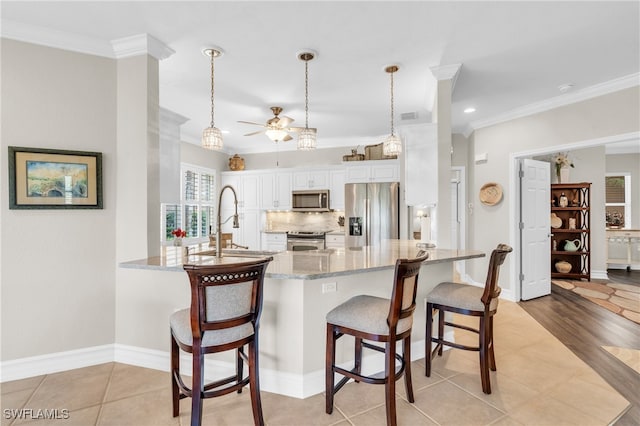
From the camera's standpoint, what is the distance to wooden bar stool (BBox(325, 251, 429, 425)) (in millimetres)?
1717

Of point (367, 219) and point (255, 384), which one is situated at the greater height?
point (367, 219)

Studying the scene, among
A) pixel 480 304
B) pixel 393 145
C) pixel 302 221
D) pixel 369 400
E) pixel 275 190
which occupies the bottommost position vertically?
pixel 369 400

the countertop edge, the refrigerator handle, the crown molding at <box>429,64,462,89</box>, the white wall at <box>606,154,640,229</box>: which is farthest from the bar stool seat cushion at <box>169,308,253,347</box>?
the white wall at <box>606,154,640,229</box>

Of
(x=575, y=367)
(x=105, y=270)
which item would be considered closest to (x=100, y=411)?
(x=105, y=270)

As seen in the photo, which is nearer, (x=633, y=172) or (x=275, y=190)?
(x=275, y=190)

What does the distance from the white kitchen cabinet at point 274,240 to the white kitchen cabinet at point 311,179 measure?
1.02 meters

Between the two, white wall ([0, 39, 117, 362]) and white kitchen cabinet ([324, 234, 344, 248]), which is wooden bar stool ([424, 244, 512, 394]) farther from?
white kitchen cabinet ([324, 234, 344, 248])

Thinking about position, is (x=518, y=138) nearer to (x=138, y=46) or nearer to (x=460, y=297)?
(x=460, y=297)

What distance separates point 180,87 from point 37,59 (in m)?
1.29

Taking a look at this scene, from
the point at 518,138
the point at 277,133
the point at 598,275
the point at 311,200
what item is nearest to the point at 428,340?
the point at 277,133

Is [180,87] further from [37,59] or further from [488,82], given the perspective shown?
[488,82]

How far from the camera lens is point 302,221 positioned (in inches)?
260

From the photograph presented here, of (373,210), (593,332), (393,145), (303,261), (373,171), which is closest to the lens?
(303,261)

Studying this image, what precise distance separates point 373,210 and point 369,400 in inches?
141
